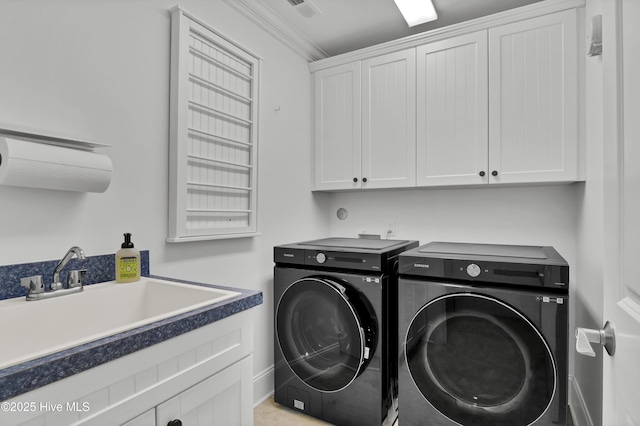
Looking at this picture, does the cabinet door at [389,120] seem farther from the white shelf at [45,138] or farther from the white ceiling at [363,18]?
the white shelf at [45,138]

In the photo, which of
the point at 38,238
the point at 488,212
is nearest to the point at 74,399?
the point at 38,238

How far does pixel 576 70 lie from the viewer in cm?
190

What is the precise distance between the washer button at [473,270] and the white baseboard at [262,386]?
1493 mm

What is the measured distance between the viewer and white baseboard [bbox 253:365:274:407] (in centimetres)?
221

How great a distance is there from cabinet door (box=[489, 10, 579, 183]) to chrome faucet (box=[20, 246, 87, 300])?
218 centimetres

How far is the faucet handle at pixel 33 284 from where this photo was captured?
1.14m

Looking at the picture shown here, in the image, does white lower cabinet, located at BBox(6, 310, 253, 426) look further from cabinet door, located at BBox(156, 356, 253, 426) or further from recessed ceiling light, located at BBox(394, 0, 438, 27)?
recessed ceiling light, located at BBox(394, 0, 438, 27)

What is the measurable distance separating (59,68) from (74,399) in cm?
118

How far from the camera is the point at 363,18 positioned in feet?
7.73

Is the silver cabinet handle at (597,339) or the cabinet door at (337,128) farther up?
the cabinet door at (337,128)

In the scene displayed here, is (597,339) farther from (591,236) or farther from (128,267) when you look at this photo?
(128,267)

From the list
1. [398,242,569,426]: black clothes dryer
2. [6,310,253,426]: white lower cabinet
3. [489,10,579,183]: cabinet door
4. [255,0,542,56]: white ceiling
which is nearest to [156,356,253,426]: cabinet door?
[6,310,253,426]: white lower cabinet

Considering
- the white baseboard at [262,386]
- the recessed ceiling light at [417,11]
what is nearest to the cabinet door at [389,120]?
the recessed ceiling light at [417,11]

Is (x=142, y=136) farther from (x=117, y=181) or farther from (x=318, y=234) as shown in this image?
(x=318, y=234)
